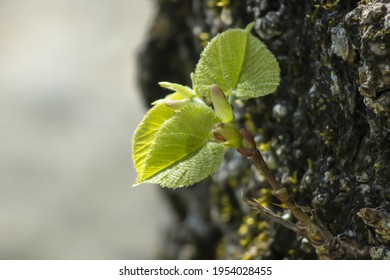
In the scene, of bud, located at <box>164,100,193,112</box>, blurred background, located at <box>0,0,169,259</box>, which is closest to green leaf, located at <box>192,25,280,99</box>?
bud, located at <box>164,100,193,112</box>

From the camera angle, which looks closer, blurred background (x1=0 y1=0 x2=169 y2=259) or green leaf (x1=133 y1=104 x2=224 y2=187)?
green leaf (x1=133 y1=104 x2=224 y2=187)

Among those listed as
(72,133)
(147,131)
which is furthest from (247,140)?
→ (72,133)

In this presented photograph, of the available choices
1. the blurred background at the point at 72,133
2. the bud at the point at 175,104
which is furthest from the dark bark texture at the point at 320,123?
the blurred background at the point at 72,133

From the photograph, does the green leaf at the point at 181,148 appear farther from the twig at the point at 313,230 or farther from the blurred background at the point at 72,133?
the blurred background at the point at 72,133

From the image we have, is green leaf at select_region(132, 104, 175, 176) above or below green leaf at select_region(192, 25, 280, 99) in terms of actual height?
below

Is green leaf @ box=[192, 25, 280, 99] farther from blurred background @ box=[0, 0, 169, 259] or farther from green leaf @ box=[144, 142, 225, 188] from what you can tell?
blurred background @ box=[0, 0, 169, 259]
